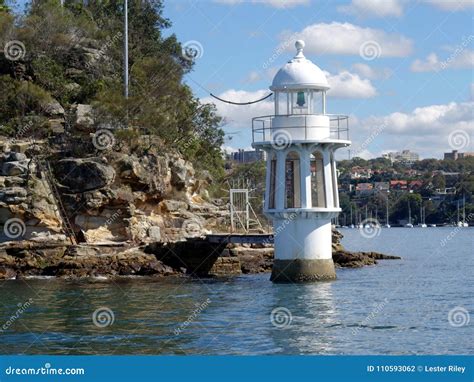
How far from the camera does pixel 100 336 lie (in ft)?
82.6

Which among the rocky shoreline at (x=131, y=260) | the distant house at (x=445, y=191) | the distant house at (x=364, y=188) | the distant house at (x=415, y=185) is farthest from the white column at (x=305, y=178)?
the distant house at (x=415, y=185)

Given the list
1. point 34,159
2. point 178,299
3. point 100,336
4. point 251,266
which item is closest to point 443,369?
point 100,336

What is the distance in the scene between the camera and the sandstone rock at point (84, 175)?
153 ft

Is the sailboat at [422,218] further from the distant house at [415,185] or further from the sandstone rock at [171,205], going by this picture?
the sandstone rock at [171,205]

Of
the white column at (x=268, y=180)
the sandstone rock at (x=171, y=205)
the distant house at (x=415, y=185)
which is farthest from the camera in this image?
the distant house at (x=415, y=185)

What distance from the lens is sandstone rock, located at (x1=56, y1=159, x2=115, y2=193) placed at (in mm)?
46500

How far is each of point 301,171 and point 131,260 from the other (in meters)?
10.5

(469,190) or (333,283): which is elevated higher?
(469,190)

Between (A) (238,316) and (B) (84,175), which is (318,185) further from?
(B) (84,175)

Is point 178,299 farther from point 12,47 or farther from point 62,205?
point 12,47

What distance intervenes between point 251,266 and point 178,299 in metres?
13.3

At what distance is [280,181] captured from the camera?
3912 cm

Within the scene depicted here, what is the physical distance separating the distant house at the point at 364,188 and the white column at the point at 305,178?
124298 millimetres

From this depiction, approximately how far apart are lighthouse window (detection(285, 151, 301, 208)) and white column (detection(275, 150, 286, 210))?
53 cm
